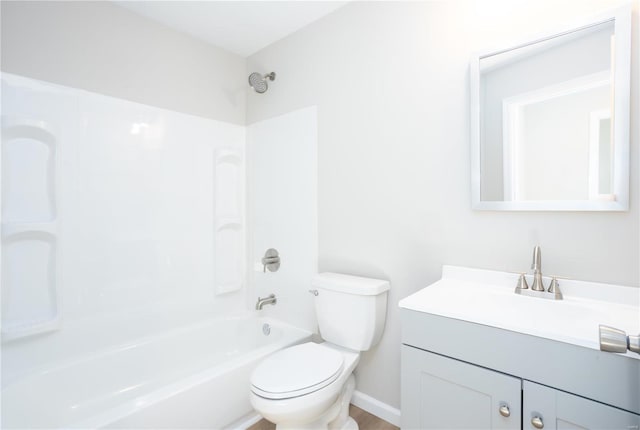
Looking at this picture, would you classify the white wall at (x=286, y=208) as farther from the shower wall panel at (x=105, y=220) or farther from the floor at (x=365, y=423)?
the floor at (x=365, y=423)

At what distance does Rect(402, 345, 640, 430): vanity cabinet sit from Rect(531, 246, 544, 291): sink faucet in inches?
18.2

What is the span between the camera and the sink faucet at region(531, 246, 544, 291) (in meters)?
1.27

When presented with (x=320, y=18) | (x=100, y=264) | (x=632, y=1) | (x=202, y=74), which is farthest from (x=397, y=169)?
(x=100, y=264)

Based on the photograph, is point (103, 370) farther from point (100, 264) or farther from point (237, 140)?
point (237, 140)

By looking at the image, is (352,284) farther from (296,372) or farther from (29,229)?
(29,229)

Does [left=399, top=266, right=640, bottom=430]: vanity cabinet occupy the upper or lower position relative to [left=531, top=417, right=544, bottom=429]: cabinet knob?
upper

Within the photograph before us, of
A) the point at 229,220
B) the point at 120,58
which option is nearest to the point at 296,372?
the point at 229,220

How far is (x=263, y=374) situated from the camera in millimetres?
1455

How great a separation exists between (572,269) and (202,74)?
2566 millimetres

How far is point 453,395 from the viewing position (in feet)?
3.59

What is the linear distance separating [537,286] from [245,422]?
64.5 inches

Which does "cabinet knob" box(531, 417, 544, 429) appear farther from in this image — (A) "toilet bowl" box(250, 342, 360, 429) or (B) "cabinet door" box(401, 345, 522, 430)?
(A) "toilet bowl" box(250, 342, 360, 429)

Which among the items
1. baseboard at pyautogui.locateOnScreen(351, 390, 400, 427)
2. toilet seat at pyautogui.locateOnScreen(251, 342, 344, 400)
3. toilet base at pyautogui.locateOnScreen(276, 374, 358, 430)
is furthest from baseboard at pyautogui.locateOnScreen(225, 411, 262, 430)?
baseboard at pyautogui.locateOnScreen(351, 390, 400, 427)

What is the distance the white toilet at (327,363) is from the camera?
134cm
